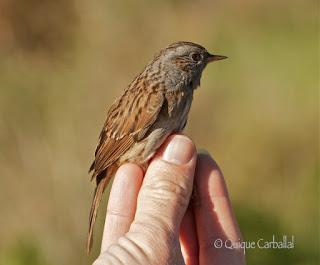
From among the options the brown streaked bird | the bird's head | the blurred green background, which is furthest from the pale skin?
the blurred green background

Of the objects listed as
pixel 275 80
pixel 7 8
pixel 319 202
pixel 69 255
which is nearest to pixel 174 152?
pixel 69 255

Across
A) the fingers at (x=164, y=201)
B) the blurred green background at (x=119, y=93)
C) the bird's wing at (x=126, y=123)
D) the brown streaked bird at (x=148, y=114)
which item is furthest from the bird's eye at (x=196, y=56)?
the blurred green background at (x=119, y=93)

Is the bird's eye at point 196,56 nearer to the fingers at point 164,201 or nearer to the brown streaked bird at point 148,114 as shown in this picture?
the brown streaked bird at point 148,114

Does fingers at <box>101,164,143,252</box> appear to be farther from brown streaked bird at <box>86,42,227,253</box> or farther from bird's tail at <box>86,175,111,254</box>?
bird's tail at <box>86,175,111,254</box>

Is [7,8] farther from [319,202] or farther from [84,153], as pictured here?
[319,202]

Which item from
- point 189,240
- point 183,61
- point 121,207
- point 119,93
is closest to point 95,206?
point 121,207

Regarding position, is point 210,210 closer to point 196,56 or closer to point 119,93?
point 196,56
